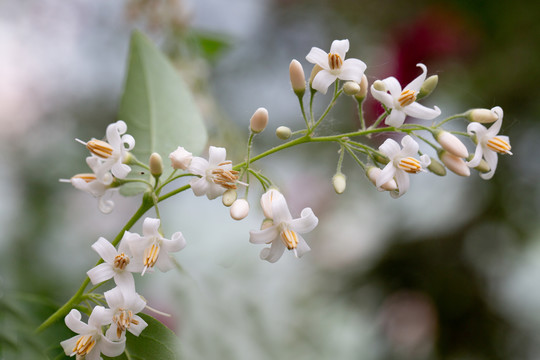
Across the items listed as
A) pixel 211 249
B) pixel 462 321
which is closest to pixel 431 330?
pixel 462 321

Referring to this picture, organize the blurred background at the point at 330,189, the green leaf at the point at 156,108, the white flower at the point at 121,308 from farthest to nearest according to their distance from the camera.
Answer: the blurred background at the point at 330,189 → the green leaf at the point at 156,108 → the white flower at the point at 121,308

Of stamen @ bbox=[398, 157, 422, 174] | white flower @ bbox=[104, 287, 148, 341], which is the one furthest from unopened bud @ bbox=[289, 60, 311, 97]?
white flower @ bbox=[104, 287, 148, 341]

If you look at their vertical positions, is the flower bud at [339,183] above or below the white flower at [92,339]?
above

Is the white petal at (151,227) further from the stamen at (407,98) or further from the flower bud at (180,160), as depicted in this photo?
the stamen at (407,98)

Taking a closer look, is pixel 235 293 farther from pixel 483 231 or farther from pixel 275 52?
pixel 275 52

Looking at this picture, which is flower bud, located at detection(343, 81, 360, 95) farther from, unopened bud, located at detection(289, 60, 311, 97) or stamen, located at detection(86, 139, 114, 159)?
stamen, located at detection(86, 139, 114, 159)

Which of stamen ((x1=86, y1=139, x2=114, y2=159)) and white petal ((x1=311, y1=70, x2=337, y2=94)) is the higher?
white petal ((x1=311, y1=70, x2=337, y2=94))

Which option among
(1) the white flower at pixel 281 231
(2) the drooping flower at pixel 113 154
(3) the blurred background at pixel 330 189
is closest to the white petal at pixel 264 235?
(1) the white flower at pixel 281 231

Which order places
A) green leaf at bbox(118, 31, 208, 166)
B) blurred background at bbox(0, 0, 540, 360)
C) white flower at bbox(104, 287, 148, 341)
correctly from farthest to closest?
→ 1. blurred background at bbox(0, 0, 540, 360)
2. green leaf at bbox(118, 31, 208, 166)
3. white flower at bbox(104, 287, 148, 341)
